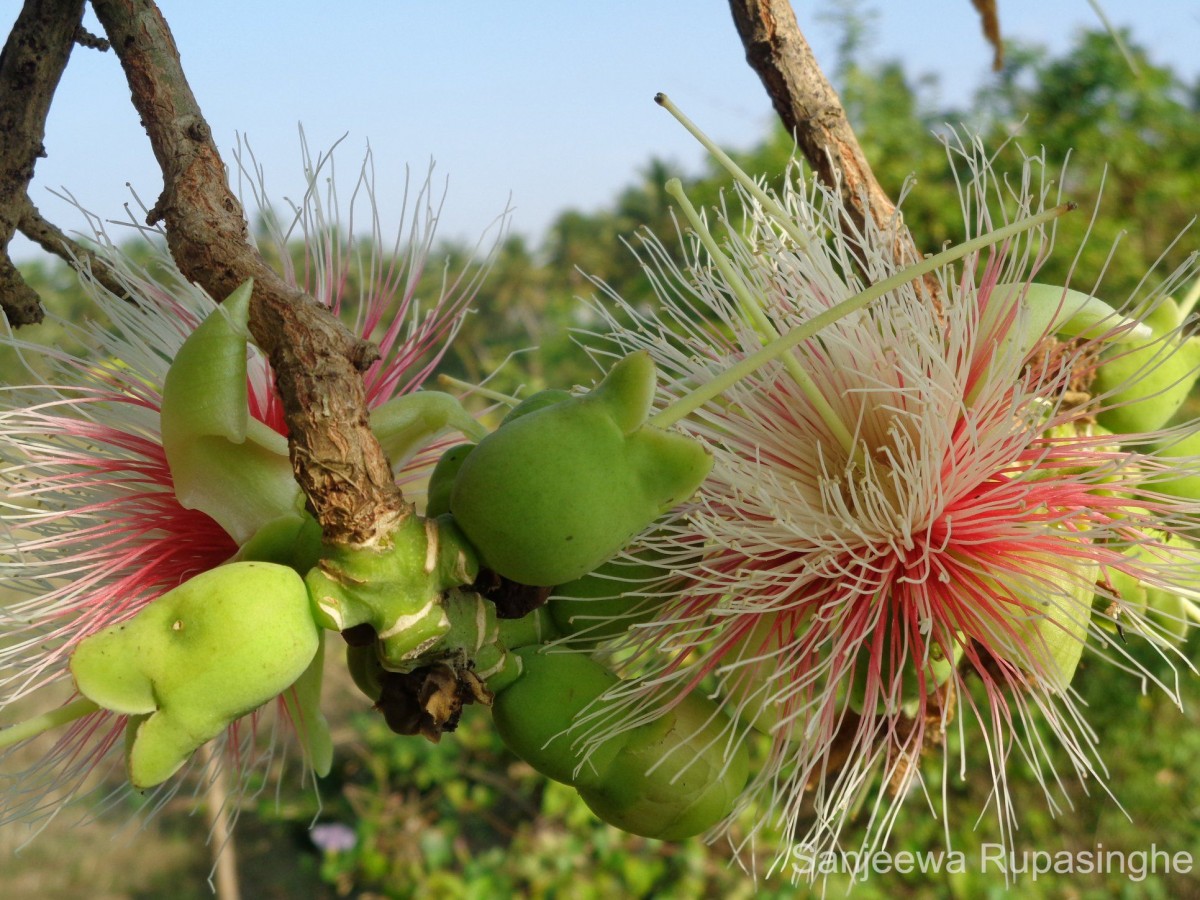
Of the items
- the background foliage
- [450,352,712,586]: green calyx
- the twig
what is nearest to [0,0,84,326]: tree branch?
the twig

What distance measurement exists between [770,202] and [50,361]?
0.74 m

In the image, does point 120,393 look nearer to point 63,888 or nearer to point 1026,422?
point 1026,422

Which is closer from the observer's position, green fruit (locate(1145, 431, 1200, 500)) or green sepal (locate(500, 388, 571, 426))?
green sepal (locate(500, 388, 571, 426))

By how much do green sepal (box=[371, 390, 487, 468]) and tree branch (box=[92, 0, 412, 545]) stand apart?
136 millimetres

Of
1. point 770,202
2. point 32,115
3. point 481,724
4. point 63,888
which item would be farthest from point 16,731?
point 63,888

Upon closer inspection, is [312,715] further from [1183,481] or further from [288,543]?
[1183,481]

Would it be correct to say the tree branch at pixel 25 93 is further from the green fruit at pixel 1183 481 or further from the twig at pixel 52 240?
the green fruit at pixel 1183 481

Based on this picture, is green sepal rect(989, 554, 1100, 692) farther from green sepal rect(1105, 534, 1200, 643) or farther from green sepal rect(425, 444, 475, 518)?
green sepal rect(425, 444, 475, 518)

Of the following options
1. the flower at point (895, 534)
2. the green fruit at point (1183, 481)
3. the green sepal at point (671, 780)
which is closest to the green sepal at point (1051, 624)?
the flower at point (895, 534)

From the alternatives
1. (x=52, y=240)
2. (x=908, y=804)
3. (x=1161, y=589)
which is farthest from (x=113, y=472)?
(x=908, y=804)

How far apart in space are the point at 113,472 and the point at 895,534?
76 cm

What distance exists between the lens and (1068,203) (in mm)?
797

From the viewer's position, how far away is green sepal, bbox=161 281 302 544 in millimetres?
645

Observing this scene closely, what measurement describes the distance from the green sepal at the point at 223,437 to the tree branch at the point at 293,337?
0.10 feet
